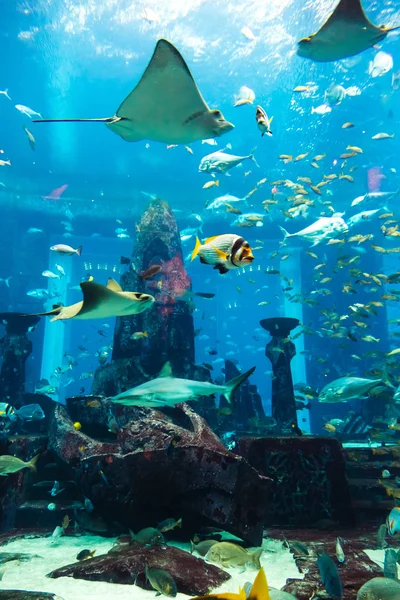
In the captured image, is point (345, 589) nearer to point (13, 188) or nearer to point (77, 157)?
point (77, 157)

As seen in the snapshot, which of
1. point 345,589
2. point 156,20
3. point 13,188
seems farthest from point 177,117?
point 13,188

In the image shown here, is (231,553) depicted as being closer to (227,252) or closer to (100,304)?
(100,304)

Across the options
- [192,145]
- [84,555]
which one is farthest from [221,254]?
[192,145]

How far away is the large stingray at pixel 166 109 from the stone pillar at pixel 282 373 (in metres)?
8.53

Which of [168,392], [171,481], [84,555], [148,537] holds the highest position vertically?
[168,392]

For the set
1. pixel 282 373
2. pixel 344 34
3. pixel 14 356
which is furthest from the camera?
pixel 14 356

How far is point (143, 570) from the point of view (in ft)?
10.7

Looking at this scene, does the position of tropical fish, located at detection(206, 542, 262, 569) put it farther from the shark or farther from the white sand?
the shark

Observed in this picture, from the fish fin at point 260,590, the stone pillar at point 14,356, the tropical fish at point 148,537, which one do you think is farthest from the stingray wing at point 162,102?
the stone pillar at point 14,356

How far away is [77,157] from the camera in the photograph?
24922 millimetres

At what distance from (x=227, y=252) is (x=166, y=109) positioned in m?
1.59

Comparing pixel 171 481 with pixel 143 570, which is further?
pixel 171 481

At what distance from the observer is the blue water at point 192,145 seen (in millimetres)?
15938

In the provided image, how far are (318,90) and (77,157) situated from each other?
1636 centimetres
